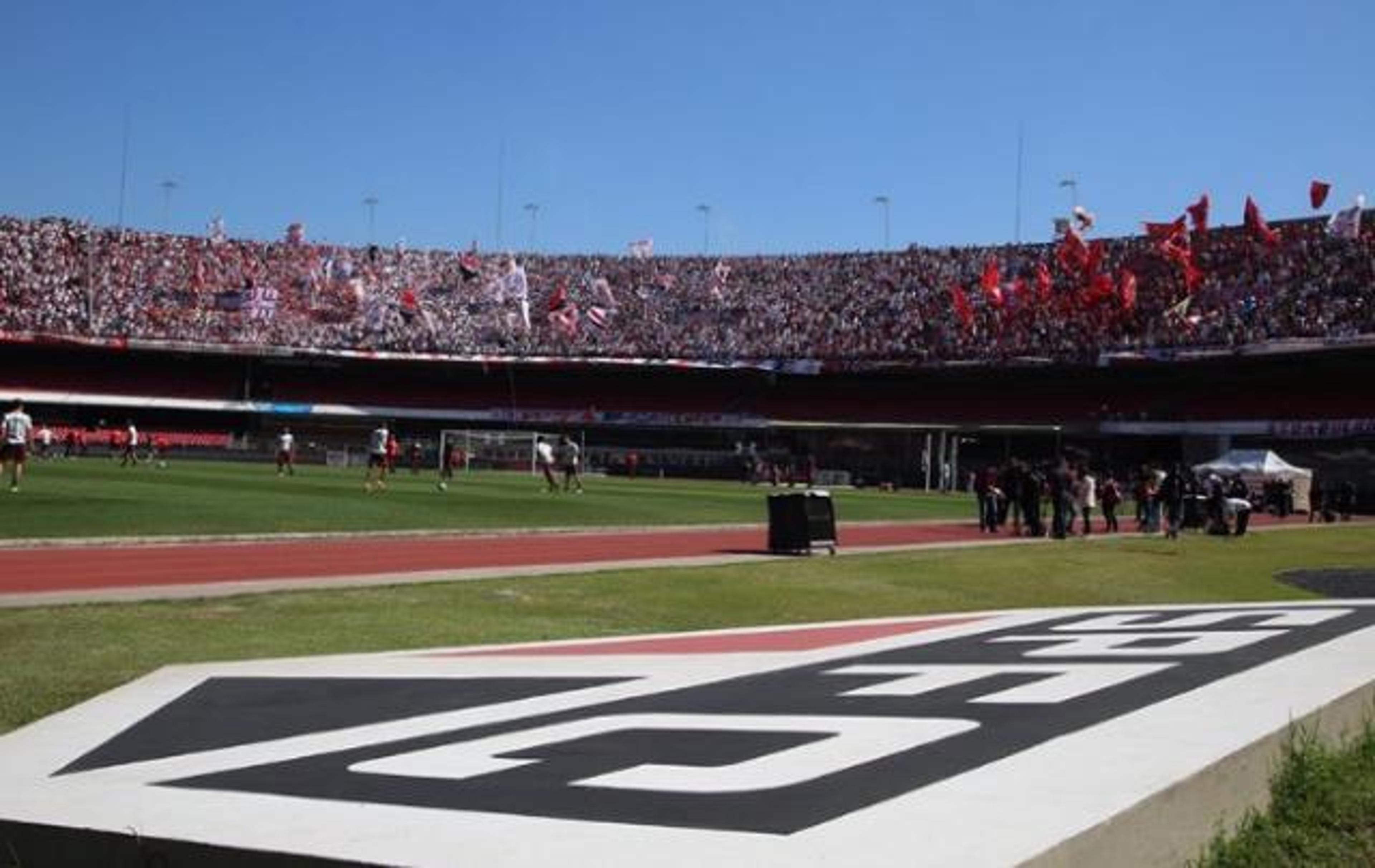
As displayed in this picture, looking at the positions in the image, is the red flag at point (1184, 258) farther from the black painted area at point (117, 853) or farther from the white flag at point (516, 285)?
the black painted area at point (117, 853)

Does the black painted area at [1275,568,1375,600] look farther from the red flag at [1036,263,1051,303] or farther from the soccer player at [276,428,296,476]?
the red flag at [1036,263,1051,303]

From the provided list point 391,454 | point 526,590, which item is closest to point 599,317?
point 391,454

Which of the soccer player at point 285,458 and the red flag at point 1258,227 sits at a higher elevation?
the red flag at point 1258,227

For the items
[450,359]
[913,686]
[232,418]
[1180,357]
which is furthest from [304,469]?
[913,686]

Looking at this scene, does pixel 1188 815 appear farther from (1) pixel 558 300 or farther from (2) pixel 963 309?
(1) pixel 558 300

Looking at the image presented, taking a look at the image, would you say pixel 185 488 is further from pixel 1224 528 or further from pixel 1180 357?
pixel 1180 357

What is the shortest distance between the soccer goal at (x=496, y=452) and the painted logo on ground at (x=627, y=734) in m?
58.1

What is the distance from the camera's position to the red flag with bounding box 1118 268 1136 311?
70.6 m

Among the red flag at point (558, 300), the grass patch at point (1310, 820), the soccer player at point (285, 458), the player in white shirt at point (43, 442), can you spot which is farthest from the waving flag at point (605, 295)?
the grass patch at point (1310, 820)

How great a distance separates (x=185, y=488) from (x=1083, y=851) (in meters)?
31.6

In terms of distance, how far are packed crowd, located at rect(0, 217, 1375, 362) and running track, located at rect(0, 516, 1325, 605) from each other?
4810 centimetres

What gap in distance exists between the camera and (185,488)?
109 ft

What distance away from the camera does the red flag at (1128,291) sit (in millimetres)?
70562

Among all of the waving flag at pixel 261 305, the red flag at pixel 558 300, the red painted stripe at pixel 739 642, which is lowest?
the red painted stripe at pixel 739 642
